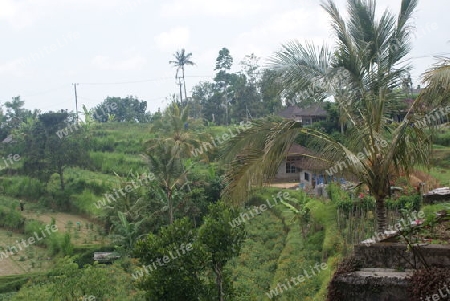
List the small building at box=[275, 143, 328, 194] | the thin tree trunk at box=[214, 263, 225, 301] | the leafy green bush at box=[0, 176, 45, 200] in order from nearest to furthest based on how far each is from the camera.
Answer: the thin tree trunk at box=[214, 263, 225, 301]
the small building at box=[275, 143, 328, 194]
the leafy green bush at box=[0, 176, 45, 200]

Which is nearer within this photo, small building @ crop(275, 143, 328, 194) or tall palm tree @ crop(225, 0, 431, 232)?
tall palm tree @ crop(225, 0, 431, 232)

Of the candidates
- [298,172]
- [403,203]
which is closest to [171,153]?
[298,172]

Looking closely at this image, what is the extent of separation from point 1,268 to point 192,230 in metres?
17.0

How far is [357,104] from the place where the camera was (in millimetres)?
6805

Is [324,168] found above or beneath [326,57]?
beneath

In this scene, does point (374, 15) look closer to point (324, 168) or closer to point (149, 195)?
point (324, 168)

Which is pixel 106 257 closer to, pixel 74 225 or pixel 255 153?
pixel 74 225

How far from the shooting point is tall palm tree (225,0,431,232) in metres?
6.07

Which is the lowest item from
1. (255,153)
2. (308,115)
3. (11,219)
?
(11,219)

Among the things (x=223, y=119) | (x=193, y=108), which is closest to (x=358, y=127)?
(x=223, y=119)

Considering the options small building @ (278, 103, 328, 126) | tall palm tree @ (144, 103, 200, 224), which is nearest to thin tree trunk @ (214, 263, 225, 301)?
tall palm tree @ (144, 103, 200, 224)

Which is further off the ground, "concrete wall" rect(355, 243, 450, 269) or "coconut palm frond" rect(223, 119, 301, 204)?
"coconut palm frond" rect(223, 119, 301, 204)

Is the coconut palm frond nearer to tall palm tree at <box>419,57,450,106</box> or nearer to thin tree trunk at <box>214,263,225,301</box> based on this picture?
thin tree trunk at <box>214,263,225,301</box>

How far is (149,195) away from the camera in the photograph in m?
19.9
